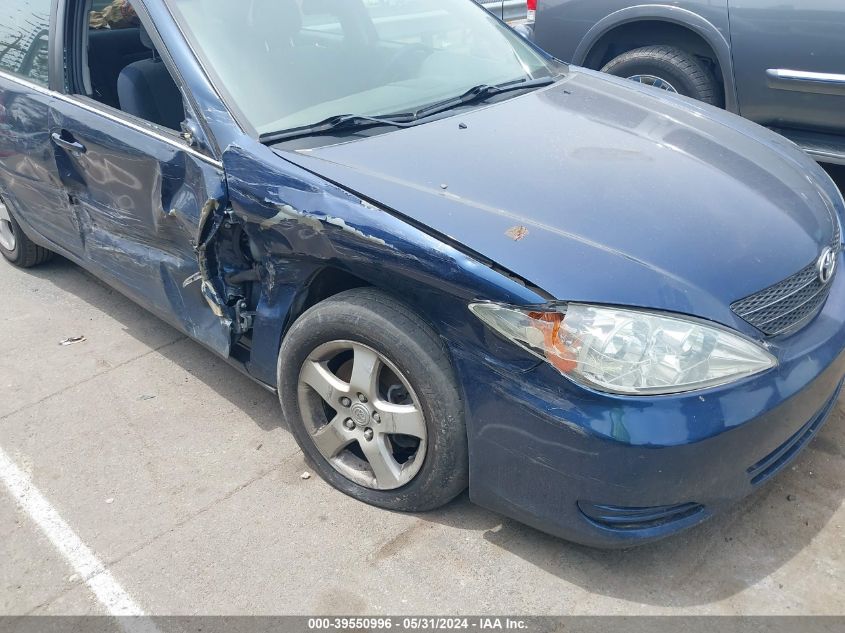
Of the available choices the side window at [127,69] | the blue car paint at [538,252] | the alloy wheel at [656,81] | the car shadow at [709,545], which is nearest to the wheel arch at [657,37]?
the alloy wheel at [656,81]

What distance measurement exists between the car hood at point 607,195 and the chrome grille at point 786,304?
0.04 metres

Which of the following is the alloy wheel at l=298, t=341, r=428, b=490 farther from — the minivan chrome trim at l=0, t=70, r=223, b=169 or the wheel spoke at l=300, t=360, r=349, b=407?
the minivan chrome trim at l=0, t=70, r=223, b=169

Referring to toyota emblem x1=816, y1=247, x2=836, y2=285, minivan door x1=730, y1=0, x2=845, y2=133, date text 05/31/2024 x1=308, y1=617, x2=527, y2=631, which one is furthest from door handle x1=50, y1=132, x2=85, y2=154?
minivan door x1=730, y1=0, x2=845, y2=133

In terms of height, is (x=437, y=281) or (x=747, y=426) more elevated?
(x=437, y=281)

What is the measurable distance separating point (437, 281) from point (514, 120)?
99 centimetres

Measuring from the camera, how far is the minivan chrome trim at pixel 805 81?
14.0 feet

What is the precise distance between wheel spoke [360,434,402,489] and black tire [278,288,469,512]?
0.13 ft

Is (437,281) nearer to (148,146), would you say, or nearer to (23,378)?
(148,146)

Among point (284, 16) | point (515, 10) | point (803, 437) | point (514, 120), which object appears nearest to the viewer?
point (803, 437)

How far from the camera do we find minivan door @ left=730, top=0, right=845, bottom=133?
4.26 metres

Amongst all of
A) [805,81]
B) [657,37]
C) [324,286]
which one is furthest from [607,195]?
[657,37]

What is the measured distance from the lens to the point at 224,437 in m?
3.16

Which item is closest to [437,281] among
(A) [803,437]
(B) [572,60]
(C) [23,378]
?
(A) [803,437]

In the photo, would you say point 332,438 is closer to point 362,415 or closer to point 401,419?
point 362,415
